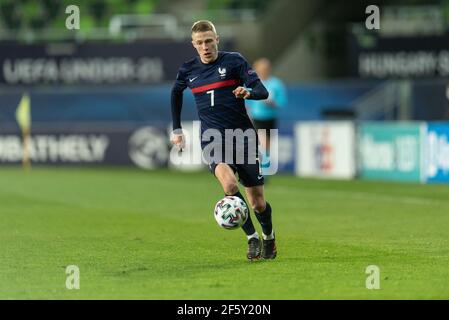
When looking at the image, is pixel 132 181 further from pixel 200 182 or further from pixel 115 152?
pixel 115 152

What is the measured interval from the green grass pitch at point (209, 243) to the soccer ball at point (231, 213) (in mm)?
403

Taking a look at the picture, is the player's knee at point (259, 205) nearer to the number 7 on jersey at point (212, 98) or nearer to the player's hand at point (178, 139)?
the player's hand at point (178, 139)

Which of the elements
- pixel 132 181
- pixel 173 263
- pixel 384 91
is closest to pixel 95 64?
pixel 132 181

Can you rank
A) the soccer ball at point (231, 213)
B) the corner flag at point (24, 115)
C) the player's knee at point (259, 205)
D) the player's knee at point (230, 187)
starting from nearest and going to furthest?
the soccer ball at point (231, 213), the player's knee at point (230, 187), the player's knee at point (259, 205), the corner flag at point (24, 115)

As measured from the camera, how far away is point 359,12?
103ft

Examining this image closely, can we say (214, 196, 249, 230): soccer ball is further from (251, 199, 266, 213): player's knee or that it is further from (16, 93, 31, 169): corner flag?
(16, 93, 31, 169): corner flag

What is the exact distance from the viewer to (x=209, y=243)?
12.9m

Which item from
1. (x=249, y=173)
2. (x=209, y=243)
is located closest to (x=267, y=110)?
(x=209, y=243)

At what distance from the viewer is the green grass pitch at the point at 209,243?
30.8 feet

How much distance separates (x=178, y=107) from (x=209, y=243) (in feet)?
6.60

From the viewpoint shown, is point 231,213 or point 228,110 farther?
point 228,110

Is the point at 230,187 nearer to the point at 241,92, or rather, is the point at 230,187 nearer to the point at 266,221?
the point at 266,221

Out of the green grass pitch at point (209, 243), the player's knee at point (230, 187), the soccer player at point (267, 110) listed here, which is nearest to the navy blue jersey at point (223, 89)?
the player's knee at point (230, 187)

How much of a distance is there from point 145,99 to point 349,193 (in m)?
10.6
